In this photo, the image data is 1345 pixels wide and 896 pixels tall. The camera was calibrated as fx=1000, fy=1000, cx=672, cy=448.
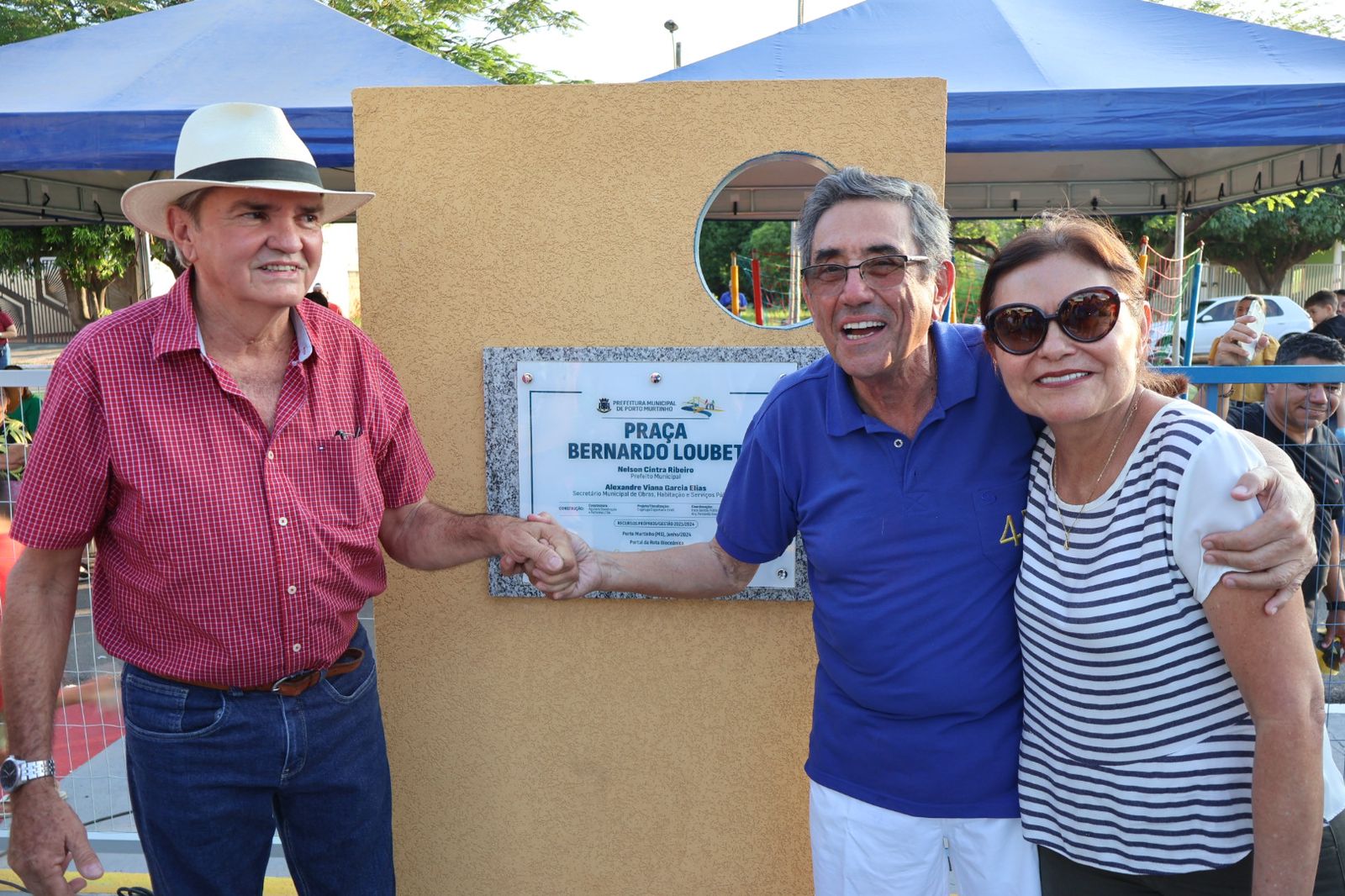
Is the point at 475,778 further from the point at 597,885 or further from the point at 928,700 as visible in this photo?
the point at 928,700

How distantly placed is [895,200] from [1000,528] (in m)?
0.67

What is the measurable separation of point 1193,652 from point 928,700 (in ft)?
1.57

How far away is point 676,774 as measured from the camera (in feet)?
8.90

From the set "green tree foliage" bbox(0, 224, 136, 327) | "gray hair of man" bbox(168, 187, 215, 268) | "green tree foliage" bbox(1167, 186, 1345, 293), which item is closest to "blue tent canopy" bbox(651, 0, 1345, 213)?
"gray hair of man" bbox(168, 187, 215, 268)

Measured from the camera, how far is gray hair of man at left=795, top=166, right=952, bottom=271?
1.97 metres

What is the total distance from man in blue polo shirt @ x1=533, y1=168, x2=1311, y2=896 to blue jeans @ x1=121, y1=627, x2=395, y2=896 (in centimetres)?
106

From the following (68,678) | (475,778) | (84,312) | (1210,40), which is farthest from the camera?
(84,312)

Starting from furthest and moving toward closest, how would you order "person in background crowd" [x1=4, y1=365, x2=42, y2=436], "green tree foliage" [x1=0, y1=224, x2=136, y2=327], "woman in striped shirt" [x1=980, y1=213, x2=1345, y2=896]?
"green tree foliage" [x1=0, y1=224, x2=136, y2=327]
"person in background crowd" [x1=4, y1=365, x2=42, y2=436]
"woman in striped shirt" [x1=980, y1=213, x2=1345, y2=896]

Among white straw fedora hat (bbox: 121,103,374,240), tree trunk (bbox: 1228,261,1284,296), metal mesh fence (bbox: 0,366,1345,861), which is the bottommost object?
metal mesh fence (bbox: 0,366,1345,861)

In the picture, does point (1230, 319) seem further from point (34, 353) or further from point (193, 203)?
point (34, 353)

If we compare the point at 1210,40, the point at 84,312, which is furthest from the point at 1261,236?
the point at 84,312

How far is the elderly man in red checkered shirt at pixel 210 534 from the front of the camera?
199cm

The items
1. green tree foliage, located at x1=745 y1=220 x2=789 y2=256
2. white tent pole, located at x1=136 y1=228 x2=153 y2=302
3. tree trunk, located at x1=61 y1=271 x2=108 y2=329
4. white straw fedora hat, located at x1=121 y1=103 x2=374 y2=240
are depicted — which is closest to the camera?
white straw fedora hat, located at x1=121 y1=103 x2=374 y2=240

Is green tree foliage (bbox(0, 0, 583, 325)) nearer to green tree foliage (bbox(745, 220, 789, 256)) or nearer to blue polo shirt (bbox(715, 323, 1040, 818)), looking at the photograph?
blue polo shirt (bbox(715, 323, 1040, 818))
